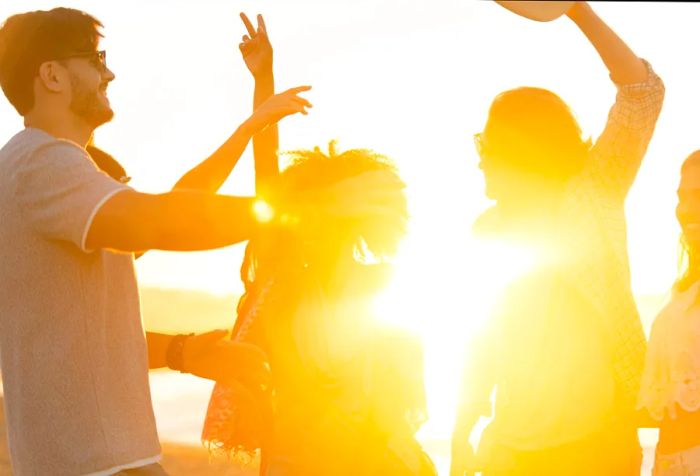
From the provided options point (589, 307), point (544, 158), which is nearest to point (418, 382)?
point (589, 307)

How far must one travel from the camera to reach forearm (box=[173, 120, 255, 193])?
13.5 ft

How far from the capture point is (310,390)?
416 centimetres

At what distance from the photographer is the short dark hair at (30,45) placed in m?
3.38

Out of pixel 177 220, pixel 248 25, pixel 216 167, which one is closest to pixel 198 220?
pixel 177 220

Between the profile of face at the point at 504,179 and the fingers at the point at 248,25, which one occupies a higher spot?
the fingers at the point at 248,25

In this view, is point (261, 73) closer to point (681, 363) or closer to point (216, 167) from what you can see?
point (216, 167)

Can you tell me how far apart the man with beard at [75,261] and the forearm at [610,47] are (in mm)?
1214

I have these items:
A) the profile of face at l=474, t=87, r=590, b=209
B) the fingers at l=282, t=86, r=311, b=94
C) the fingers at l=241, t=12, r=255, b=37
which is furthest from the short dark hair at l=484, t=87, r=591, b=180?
the fingers at l=241, t=12, r=255, b=37

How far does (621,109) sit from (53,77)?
1941 millimetres

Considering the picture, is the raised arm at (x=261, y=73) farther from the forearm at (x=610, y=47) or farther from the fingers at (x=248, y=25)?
the forearm at (x=610, y=47)

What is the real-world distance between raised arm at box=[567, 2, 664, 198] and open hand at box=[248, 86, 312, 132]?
96 centimetres

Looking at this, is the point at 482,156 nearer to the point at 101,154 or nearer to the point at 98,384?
the point at 101,154

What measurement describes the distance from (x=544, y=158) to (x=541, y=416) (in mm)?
953

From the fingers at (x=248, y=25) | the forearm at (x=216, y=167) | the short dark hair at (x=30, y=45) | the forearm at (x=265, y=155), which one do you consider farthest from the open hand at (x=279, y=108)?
the short dark hair at (x=30, y=45)
